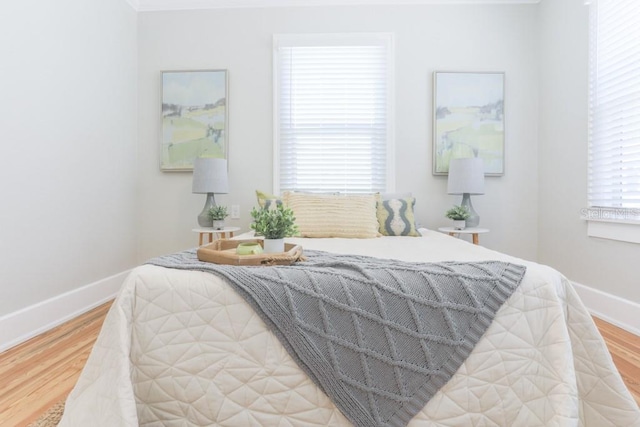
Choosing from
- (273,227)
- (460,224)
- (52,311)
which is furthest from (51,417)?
(460,224)

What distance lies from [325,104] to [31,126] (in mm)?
2158

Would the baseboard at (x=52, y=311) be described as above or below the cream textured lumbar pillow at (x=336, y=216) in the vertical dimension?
below

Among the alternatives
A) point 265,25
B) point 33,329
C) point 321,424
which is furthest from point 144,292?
point 265,25

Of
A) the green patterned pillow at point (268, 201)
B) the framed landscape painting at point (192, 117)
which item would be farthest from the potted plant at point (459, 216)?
the framed landscape painting at point (192, 117)

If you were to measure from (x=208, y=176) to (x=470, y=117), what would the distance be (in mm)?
2368

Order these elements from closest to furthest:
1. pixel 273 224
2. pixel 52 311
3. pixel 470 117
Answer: pixel 273 224 < pixel 52 311 < pixel 470 117

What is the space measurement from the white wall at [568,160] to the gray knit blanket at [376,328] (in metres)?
1.92

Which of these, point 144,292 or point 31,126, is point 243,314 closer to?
point 144,292

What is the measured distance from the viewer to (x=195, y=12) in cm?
320

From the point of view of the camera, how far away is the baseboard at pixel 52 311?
1.99 metres

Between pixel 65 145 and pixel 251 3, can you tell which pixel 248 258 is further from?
pixel 251 3

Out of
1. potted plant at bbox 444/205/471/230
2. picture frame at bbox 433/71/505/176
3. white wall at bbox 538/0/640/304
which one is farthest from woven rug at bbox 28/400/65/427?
white wall at bbox 538/0/640/304

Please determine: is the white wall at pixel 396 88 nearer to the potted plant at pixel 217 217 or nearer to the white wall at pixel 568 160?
the white wall at pixel 568 160

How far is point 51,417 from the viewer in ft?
4.35
